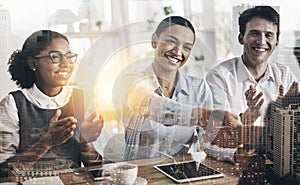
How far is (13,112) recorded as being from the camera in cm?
115

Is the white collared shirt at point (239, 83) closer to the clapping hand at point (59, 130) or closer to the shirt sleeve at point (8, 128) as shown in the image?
the clapping hand at point (59, 130)

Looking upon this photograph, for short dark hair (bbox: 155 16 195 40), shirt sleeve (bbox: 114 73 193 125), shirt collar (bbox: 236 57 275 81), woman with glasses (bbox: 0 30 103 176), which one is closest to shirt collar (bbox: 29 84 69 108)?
woman with glasses (bbox: 0 30 103 176)

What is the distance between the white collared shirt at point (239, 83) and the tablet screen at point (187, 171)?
0.15 m

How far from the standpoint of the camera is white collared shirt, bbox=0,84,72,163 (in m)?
1.15

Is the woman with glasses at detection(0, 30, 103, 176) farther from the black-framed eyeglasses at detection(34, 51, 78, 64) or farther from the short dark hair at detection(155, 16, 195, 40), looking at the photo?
the short dark hair at detection(155, 16, 195, 40)

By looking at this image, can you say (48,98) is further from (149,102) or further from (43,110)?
(149,102)

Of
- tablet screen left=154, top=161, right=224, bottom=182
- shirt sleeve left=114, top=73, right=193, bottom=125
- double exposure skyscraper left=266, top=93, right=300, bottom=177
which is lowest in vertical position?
tablet screen left=154, top=161, right=224, bottom=182

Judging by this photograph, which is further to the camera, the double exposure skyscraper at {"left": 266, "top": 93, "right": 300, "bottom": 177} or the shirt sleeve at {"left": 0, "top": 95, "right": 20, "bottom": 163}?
the double exposure skyscraper at {"left": 266, "top": 93, "right": 300, "bottom": 177}

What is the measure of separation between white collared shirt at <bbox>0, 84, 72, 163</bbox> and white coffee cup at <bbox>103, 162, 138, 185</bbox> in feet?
0.65

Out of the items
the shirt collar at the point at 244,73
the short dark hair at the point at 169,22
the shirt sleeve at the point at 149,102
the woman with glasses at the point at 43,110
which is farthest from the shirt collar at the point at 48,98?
the shirt collar at the point at 244,73

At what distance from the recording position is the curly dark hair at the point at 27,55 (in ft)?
3.72

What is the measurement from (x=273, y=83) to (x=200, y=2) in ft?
0.94

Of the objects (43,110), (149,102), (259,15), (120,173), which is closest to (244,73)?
(259,15)

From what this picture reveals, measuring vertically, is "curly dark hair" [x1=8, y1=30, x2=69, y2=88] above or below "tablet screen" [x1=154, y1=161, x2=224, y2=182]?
above
